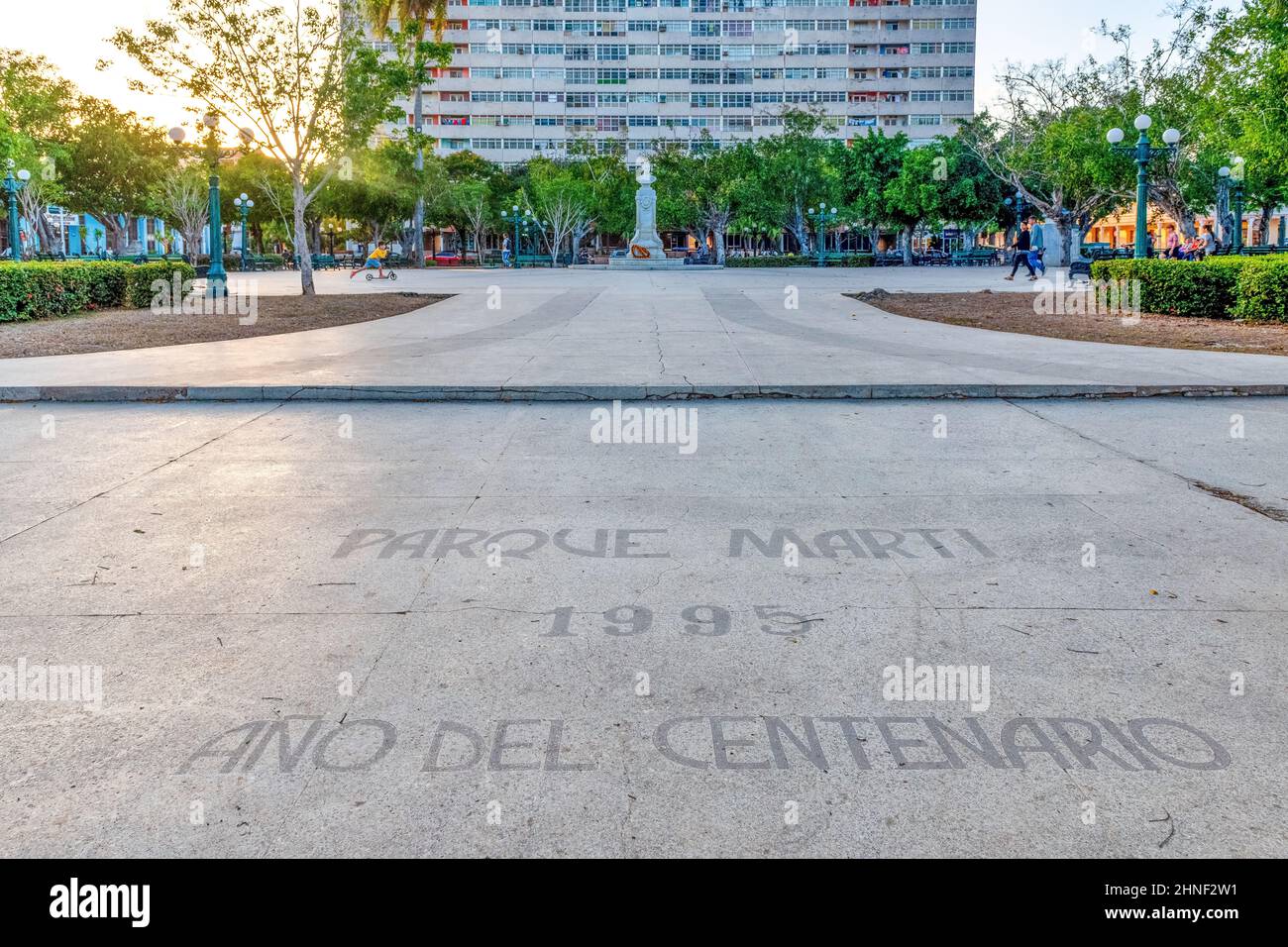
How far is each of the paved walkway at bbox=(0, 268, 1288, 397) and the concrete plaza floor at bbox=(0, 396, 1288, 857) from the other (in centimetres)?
361

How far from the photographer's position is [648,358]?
14.2 meters

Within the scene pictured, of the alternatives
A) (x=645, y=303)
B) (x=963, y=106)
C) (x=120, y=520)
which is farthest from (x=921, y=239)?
(x=120, y=520)

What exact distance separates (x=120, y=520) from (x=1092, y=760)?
5.51 metres

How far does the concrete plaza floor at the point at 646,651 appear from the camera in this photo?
9.82ft

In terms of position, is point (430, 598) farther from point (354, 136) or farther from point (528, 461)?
point (354, 136)

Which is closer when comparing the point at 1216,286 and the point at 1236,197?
the point at 1216,286

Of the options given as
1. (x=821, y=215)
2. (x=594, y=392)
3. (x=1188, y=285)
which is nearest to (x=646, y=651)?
(x=594, y=392)

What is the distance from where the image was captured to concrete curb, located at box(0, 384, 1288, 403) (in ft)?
37.2

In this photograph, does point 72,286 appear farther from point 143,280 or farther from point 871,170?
point 871,170

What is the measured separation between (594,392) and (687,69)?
100 meters

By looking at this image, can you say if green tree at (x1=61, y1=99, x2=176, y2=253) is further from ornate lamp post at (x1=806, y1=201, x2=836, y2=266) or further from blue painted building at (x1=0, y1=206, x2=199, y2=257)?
ornate lamp post at (x1=806, y1=201, x2=836, y2=266)

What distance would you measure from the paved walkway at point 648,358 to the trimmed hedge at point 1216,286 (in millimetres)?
4898

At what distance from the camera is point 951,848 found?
9.23 ft

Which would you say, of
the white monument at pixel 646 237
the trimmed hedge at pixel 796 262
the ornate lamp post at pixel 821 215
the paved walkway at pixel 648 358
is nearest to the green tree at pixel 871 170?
the ornate lamp post at pixel 821 215
